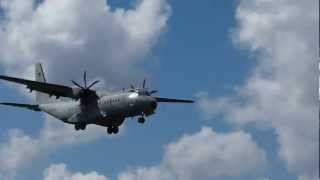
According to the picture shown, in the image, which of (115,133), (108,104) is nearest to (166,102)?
(115,133)

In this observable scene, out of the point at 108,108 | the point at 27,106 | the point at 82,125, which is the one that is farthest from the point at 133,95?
the point at 27,106

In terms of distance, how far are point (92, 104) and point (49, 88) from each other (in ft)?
16.7

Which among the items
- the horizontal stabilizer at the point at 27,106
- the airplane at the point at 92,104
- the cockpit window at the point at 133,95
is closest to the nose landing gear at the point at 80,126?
the airplane at the point at 92,104

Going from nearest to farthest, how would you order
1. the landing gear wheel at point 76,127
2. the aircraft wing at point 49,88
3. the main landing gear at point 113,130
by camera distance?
the aircraft wing at point 49,88
the landing gear wheel at point 76,127
the main landing gear at point 113,130

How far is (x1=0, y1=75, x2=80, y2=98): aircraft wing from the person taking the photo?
6819 cm

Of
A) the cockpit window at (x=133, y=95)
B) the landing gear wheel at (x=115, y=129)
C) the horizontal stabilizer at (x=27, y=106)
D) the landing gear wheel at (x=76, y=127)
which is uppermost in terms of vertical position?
the horizontal stabilizer at (x=27, y=106)

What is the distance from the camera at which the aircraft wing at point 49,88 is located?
68188 millimetres

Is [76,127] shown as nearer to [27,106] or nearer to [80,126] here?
[80,126]

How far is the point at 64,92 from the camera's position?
71.1 meters

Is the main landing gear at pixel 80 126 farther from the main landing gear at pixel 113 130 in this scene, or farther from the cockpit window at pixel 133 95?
the cockpit window at pixel 133 95

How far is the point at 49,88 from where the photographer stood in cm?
7000

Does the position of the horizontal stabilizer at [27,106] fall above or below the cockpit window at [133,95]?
above

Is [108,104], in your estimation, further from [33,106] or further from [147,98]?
[33,106]

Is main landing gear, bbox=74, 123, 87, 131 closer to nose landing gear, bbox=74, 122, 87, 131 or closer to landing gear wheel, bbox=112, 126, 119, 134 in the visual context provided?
nose landing gear, bbox=74, 122, 87, 131
